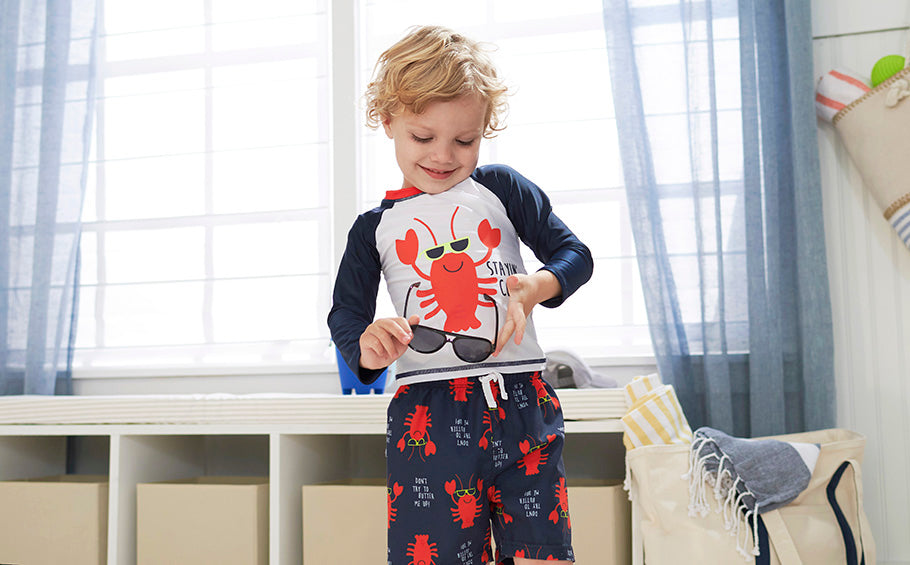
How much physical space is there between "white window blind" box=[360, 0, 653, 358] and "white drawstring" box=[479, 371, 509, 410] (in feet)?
3.46

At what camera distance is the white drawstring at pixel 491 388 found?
96 centimetres

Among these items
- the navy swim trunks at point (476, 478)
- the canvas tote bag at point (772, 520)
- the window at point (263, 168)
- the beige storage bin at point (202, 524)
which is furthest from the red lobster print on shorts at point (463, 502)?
the window at point (263, 168)

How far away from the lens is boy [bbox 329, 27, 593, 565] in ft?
3.12

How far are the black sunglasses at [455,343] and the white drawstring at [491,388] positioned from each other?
4cm

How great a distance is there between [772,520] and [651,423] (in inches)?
10.3

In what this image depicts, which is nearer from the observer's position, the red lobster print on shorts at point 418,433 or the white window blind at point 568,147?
the red lobster print on shorts at point 418,433

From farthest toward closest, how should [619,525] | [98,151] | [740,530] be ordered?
1. [98,151]
2. [619,525]
3. [740,530]

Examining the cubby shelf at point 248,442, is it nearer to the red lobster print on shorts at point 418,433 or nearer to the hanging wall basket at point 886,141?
the red lobster print on shorts at point 418,433

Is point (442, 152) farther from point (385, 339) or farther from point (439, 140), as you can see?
point (385, 339)

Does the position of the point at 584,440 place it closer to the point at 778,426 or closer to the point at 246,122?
the point at 778,426

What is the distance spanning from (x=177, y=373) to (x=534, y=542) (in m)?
1.51

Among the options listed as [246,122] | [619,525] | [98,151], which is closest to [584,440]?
[619,525]

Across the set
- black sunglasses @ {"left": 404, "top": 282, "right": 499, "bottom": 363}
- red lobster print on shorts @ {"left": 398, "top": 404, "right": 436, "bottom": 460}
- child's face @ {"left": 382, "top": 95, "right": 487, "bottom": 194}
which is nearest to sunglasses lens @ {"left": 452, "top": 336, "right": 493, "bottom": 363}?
black sunglasses @ {"left": 404, "top": 282, "right": 499, "bottom": 363}

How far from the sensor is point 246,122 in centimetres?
230
